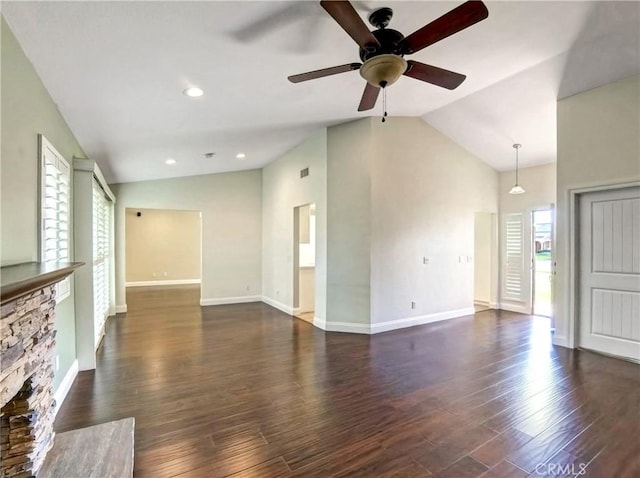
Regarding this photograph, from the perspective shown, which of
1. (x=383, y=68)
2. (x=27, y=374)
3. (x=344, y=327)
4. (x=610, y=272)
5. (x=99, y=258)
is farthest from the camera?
(x=344, y=327)

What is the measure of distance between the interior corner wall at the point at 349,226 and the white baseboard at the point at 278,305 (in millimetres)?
1301

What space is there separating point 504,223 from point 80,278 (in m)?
6.97

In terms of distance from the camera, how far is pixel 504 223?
649 cm

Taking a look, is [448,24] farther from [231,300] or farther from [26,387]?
[231,300]

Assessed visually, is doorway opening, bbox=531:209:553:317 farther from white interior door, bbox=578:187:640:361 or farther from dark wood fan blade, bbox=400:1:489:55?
dark wood fan blade, bbox=400:1:489:55

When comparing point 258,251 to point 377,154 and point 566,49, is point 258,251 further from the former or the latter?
point 566,49

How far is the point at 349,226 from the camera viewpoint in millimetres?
4945

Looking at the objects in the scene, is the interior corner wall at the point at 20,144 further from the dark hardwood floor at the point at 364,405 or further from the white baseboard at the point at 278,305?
the white baseboard at the point at 278,305

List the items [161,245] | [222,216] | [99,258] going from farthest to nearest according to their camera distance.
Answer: [161,245] < [222,216] < [99,258]

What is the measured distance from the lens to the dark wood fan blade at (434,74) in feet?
8.14

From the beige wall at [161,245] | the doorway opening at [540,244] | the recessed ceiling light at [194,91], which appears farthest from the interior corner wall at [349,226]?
the beige wall at [161,245]

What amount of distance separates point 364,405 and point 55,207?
3091 mm

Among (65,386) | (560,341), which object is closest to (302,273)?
(65,386)

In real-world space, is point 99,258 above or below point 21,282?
below
